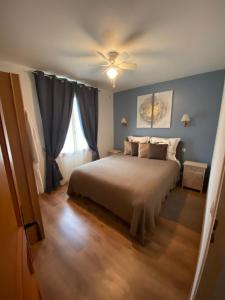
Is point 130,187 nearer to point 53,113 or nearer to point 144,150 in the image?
point 144,150

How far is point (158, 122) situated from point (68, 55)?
2.43 m

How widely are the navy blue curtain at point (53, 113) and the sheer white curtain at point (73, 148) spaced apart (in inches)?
7.7

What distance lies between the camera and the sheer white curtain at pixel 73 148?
311 cm

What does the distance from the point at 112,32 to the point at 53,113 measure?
1.79 m

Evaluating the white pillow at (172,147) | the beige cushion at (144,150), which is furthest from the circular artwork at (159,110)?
the beige cushion at (144,150)

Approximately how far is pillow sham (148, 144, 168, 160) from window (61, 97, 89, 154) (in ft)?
5.87

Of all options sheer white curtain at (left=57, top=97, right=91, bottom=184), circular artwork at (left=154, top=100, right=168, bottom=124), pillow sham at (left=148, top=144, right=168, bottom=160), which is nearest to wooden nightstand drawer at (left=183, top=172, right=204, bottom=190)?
pillow sham at (left=148, top=144, right=168, bottom=160)

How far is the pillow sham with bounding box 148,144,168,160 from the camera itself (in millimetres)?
2959

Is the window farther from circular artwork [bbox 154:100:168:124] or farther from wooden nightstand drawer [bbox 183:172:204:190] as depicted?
wooden nightstand drawer [bbox 183:172:204:190]

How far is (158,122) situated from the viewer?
11.1 feet

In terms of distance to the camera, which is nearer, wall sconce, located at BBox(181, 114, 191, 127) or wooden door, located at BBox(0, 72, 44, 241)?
wooden door, located at BBox(0, 72, 44, 241)

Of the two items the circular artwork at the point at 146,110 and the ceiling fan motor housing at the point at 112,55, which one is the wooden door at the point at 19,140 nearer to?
the ceiling fan motor housing at the point at 112,55

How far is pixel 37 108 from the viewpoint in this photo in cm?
256

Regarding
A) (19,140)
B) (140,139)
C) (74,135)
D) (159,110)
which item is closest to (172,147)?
(140,139)
